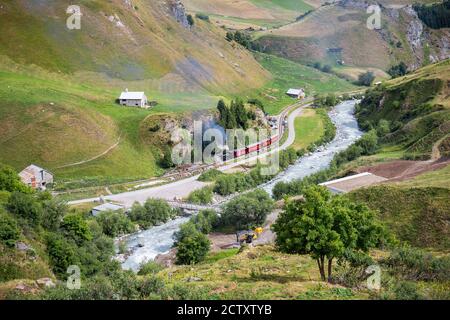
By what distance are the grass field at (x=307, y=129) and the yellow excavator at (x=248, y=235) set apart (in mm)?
56814

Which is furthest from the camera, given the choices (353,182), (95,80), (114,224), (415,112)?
(415,112)

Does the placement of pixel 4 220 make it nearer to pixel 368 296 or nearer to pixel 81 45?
pixel 368 296

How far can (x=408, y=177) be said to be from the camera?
8450 cm

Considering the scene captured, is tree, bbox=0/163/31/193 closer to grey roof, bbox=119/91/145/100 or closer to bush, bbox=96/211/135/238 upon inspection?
bush, bbox=96/211/135/238

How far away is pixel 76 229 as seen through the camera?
69.4 m

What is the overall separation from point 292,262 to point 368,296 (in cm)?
1655

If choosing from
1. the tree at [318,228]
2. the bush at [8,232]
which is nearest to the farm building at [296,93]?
the bush at [8,232]

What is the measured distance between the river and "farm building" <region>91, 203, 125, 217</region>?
6722 mm

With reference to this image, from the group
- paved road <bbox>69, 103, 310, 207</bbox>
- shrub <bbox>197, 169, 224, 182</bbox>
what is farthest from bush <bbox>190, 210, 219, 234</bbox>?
shrub <bbox>197, 169, 224, 182</bbox>

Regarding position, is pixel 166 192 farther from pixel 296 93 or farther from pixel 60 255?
pixel 296 93

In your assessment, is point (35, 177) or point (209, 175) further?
point (209, 175)

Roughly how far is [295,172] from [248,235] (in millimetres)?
42890

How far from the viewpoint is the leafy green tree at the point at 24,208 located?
64.1m

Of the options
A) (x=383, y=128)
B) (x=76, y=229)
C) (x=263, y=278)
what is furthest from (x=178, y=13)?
(x=263, y=278)
